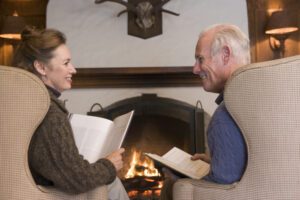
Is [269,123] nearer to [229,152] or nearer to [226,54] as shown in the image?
[229,152]

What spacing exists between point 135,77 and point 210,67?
5.47 ft

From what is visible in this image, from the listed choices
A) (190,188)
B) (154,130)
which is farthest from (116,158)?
(154,130)

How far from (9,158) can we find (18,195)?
11cm

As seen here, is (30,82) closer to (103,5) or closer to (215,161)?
(215,161)

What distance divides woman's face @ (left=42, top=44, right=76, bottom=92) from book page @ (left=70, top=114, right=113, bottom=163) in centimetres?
18

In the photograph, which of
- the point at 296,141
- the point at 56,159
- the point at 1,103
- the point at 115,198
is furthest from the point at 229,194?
the point at 115,198

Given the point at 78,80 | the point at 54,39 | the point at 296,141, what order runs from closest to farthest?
1. the point at 296,141
2. the point at 54,39
3. the point at 78,80

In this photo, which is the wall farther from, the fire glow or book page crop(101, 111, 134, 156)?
book page crop(101, 111, 134, 156)

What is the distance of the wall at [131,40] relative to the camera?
316 centimetres

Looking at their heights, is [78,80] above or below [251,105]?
below

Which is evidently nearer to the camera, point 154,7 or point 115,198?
point 115,198

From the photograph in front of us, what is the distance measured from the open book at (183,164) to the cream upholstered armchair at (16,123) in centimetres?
46

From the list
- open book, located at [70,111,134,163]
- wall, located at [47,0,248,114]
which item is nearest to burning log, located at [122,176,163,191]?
wall, located at [47,0,248,114]

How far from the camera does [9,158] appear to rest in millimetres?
1254
